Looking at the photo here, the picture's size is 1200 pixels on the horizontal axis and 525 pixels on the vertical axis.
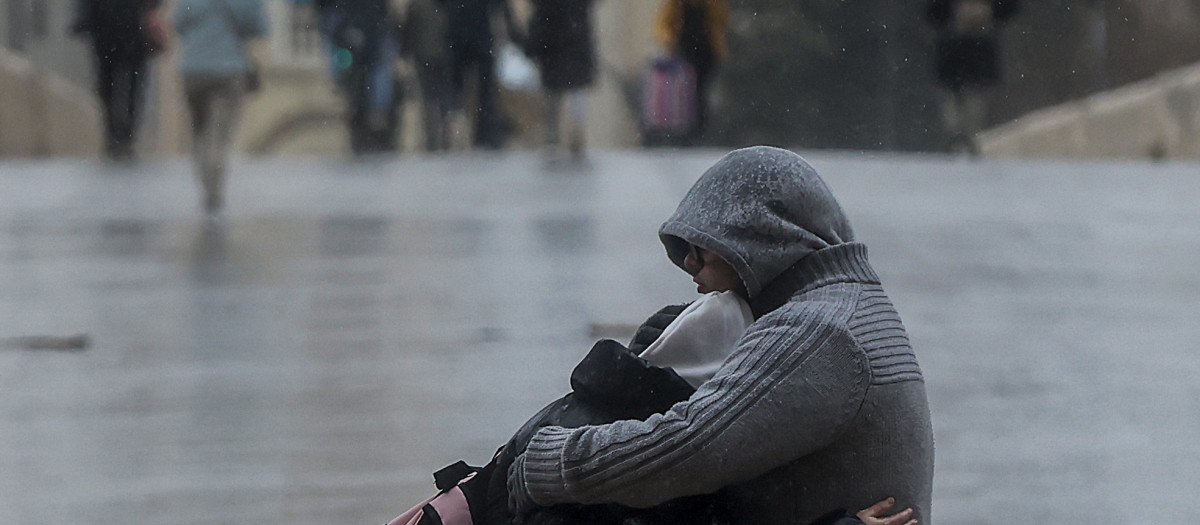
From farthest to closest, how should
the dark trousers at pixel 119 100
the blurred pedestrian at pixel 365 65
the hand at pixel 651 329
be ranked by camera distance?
1. the dark trousers at pixel 119 100
2. the blurred pedestrian at pixel 365 65
3. the hand at pixel 651 329

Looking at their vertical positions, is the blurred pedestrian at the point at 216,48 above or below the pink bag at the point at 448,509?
above

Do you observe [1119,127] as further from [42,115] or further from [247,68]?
[42,115]

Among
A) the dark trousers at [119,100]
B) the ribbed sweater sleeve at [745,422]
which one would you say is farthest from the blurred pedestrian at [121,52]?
the ribbed sweater sleeve at [745,422]

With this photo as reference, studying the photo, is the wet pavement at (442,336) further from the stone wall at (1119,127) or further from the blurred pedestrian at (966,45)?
the stone wall at (1119,127)

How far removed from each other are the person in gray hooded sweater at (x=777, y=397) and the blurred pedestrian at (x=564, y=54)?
40.8ft

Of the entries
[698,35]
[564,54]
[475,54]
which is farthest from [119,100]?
[698,35]

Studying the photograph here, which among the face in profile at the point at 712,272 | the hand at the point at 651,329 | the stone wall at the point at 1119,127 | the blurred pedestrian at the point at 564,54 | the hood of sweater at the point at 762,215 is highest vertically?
the hood of sweater at the point at 762,215

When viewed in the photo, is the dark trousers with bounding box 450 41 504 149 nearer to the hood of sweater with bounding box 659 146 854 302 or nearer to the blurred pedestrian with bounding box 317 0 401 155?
the blurred pedestrian with bounding box 317 0 401 155

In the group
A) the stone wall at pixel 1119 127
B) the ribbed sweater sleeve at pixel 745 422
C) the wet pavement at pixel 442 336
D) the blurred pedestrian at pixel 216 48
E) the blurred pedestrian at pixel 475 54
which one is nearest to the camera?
the ribbed sweater sleeve at pixel 745 422

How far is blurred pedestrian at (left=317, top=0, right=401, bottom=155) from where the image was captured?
1752 centimetres

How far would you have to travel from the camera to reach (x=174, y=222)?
12836mm

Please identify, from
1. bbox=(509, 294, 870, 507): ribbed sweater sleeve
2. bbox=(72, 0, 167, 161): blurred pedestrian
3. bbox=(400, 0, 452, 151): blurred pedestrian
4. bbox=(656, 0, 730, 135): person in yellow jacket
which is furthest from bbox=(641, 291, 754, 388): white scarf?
bbox=(656, 0, 730, 135): person in yellow jacket

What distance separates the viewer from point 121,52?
60.4 ft

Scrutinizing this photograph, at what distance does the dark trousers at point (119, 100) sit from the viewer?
63.8 feet
